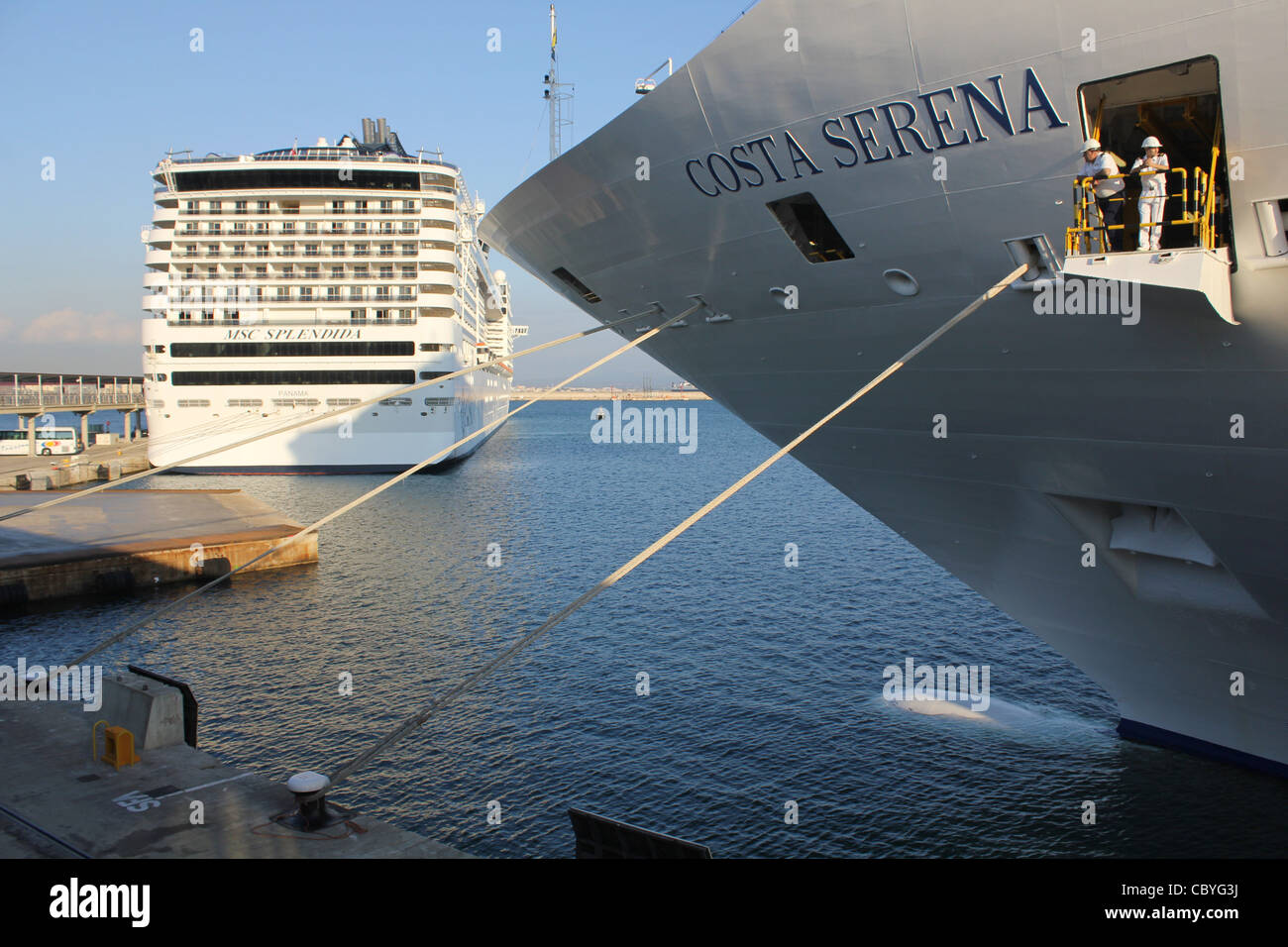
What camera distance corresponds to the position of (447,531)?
121ft

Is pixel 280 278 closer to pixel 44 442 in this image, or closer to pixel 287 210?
pixel 287 210

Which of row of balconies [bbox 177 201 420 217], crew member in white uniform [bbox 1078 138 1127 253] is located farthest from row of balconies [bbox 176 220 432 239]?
crew member in white uniform [bbox 1078 138 1127 253]

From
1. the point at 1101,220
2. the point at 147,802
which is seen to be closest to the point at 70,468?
the point at 147,802

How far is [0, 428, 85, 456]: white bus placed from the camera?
6362cm

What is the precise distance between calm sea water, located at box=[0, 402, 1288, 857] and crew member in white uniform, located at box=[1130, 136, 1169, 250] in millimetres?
8124

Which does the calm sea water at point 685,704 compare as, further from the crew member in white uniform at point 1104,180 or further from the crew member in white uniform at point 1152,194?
the crew member in white uniform at point 1104,180

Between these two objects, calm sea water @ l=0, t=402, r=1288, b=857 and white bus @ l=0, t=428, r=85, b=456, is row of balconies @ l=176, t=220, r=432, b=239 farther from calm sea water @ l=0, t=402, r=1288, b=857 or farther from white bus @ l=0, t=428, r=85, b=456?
calm sea water @ l=0, t=402, r=1288, b=857

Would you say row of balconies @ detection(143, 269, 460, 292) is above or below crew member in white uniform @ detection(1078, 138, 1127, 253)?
above

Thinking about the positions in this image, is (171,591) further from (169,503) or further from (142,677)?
(142,677)

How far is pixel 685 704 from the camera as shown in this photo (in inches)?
696

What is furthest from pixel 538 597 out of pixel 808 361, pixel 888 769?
pixel 808 361

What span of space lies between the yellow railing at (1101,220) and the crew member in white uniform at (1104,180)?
2cm

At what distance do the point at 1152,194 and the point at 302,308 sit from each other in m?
53.1
